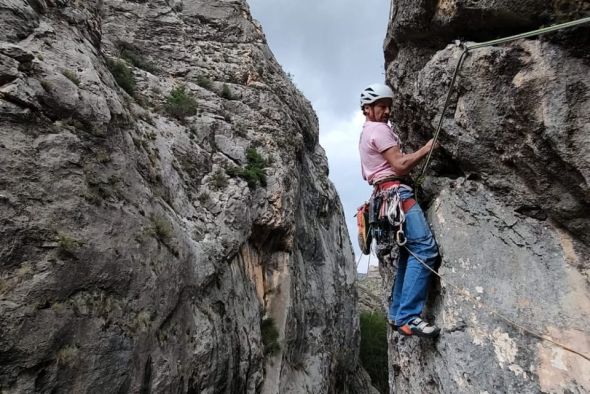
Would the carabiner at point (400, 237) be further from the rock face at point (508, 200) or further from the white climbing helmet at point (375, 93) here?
the white climbing helmet at point (375, 93)

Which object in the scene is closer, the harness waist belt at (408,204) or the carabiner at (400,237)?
the carabiner at (400,237)

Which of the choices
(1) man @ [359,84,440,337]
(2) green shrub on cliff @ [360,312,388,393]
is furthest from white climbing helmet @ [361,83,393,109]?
(2) green shrub on cliff @ [360,312,388,393]

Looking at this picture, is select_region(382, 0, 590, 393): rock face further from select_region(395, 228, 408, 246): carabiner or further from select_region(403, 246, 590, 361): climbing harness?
select_region(395, 228, 408, 246): carabiner

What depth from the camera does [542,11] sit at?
3.56 m

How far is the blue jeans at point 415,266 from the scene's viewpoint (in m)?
4.27

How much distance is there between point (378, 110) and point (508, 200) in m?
1.78

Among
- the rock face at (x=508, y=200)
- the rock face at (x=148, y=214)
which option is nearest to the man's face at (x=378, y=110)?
the rock face at (x=508, y=200)

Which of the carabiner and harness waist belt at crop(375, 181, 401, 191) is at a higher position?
harness waist belt at crop(375, 181, 401, 191)

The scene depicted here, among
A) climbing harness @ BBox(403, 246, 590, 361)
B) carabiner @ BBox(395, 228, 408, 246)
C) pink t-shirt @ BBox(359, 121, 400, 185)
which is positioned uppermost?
pink t-shirt @ BBox(359, 121, 400, 185)

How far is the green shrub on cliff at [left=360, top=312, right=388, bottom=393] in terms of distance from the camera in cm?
2694

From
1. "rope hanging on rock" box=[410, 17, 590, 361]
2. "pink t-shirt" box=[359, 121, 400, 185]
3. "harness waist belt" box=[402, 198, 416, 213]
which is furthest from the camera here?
"pink t-shirt" box=[359, 121, 400, 185]

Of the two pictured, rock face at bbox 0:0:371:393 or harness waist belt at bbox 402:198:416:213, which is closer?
harness waist belt at bbox 402:198:416:213

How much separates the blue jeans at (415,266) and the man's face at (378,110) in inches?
41.1

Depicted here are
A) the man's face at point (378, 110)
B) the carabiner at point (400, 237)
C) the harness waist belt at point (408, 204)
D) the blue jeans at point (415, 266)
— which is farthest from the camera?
the man's face at point (378, 110)
